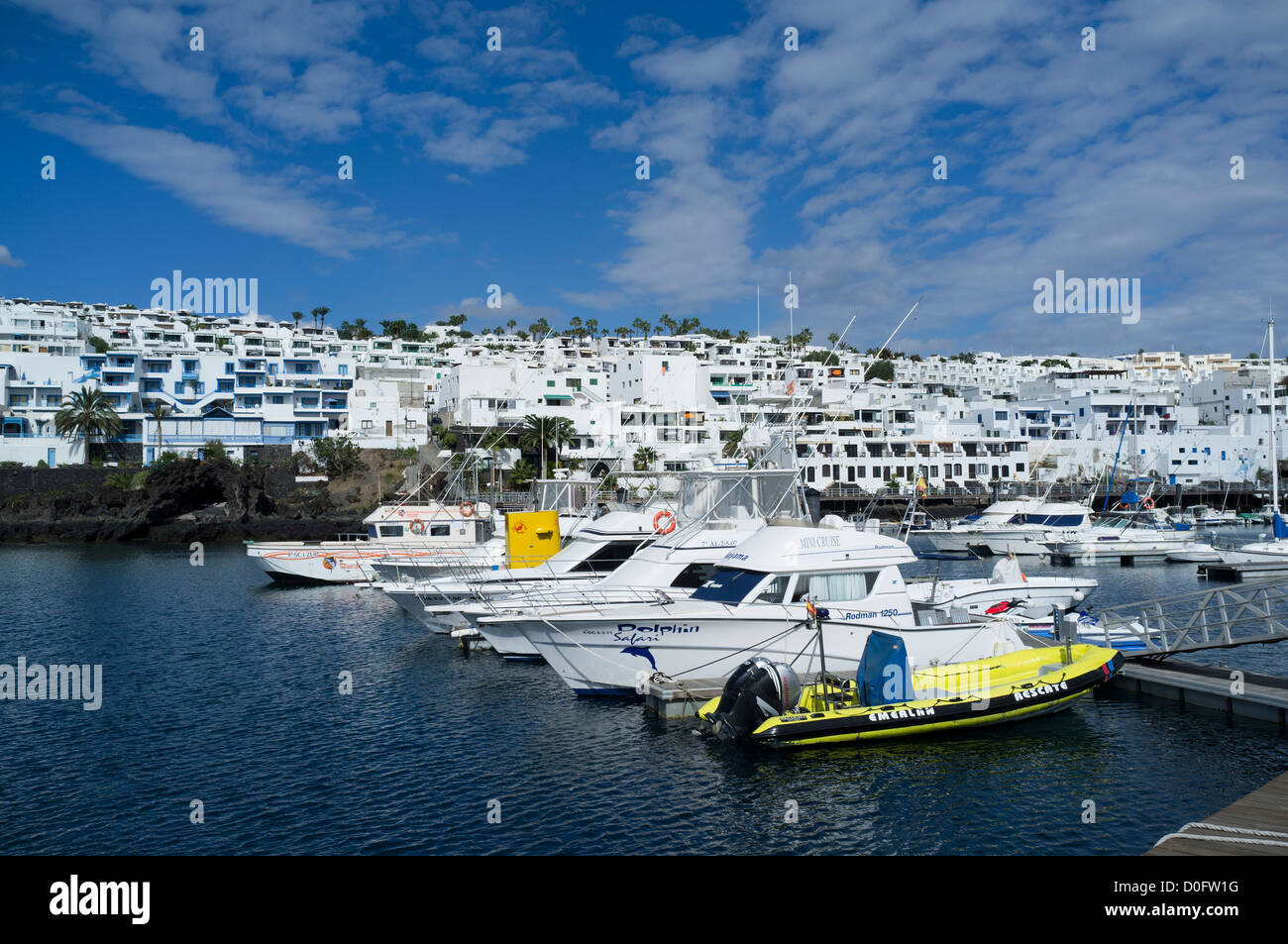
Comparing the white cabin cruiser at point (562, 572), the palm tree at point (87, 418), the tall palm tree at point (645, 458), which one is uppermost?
the palm tree at point (87, 418)

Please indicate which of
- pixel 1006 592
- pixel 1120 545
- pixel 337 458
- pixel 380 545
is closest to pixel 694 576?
pixel 1006 592

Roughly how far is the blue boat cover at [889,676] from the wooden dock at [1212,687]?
6215 millimetres

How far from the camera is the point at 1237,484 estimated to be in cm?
8612

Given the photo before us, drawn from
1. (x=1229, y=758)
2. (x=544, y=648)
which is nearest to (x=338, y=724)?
(x=544, y=648)

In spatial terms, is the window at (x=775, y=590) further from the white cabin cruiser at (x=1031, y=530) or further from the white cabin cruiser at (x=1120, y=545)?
the white cabin cruiser at (x=1031, y=530)

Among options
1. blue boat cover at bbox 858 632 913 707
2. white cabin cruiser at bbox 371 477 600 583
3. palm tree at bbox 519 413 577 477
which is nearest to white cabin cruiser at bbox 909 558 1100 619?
blue boat cover at bbox 858 632 913 707

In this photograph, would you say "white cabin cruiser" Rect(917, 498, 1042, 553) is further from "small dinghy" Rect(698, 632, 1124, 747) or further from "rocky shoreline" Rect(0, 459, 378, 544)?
"rocky shoreline" Rect(0, 459, 378, 544)

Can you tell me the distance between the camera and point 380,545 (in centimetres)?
4034

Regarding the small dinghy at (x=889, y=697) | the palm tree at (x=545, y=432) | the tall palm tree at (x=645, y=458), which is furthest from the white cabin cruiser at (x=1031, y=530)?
the small dinghy at (x=889, y=697)

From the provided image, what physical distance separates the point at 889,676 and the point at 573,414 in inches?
2627

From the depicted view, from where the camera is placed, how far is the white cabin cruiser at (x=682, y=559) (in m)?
19.8

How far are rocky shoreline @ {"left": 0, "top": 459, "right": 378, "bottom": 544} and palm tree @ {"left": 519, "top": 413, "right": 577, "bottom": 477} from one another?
13.7 m

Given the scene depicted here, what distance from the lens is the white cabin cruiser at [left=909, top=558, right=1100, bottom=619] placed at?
23.6 metres
